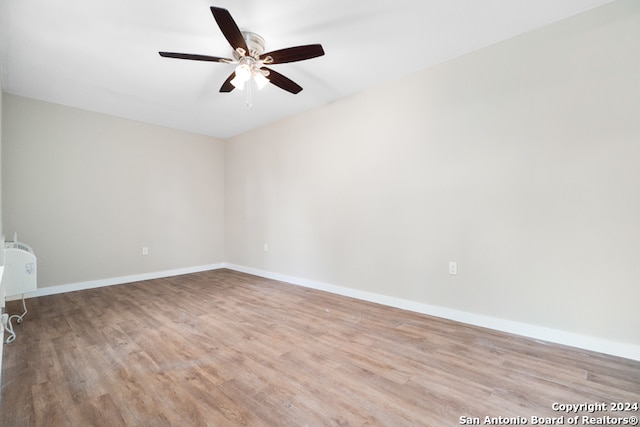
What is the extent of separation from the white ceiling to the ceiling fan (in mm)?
150

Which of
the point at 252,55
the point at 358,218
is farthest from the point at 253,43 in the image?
the point at 358,218

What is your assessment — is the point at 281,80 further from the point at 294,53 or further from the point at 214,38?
the point at 214,38

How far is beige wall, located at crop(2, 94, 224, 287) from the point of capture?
130 inches

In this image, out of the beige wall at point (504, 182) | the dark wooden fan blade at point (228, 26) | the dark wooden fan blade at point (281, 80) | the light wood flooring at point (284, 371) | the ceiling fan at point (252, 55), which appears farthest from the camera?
the dark wooden fan blade at point (281, 80)

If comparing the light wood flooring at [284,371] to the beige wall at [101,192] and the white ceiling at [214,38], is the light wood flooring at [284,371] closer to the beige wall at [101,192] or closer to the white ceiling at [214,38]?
the beige wall at [101,192]

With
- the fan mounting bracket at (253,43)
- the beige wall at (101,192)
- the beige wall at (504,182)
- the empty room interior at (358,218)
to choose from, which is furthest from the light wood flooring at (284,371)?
the fan mounting bracket at (253,43)

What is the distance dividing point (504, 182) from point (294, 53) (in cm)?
201

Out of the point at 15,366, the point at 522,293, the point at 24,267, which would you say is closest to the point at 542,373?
the point at 522,293

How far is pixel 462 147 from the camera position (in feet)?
8.35

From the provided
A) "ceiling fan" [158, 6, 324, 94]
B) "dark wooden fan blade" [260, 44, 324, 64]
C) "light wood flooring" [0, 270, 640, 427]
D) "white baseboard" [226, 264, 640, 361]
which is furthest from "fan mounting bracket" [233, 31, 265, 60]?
"white baseboard" [226, 264, 640, 361]

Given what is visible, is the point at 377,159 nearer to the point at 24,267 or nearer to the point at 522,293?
the point at 522,293

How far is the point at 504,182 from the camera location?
232 centimetres

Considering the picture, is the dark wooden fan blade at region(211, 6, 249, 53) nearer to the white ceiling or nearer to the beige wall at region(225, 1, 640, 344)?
the white ceiling

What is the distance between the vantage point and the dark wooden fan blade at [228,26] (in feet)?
5.12
